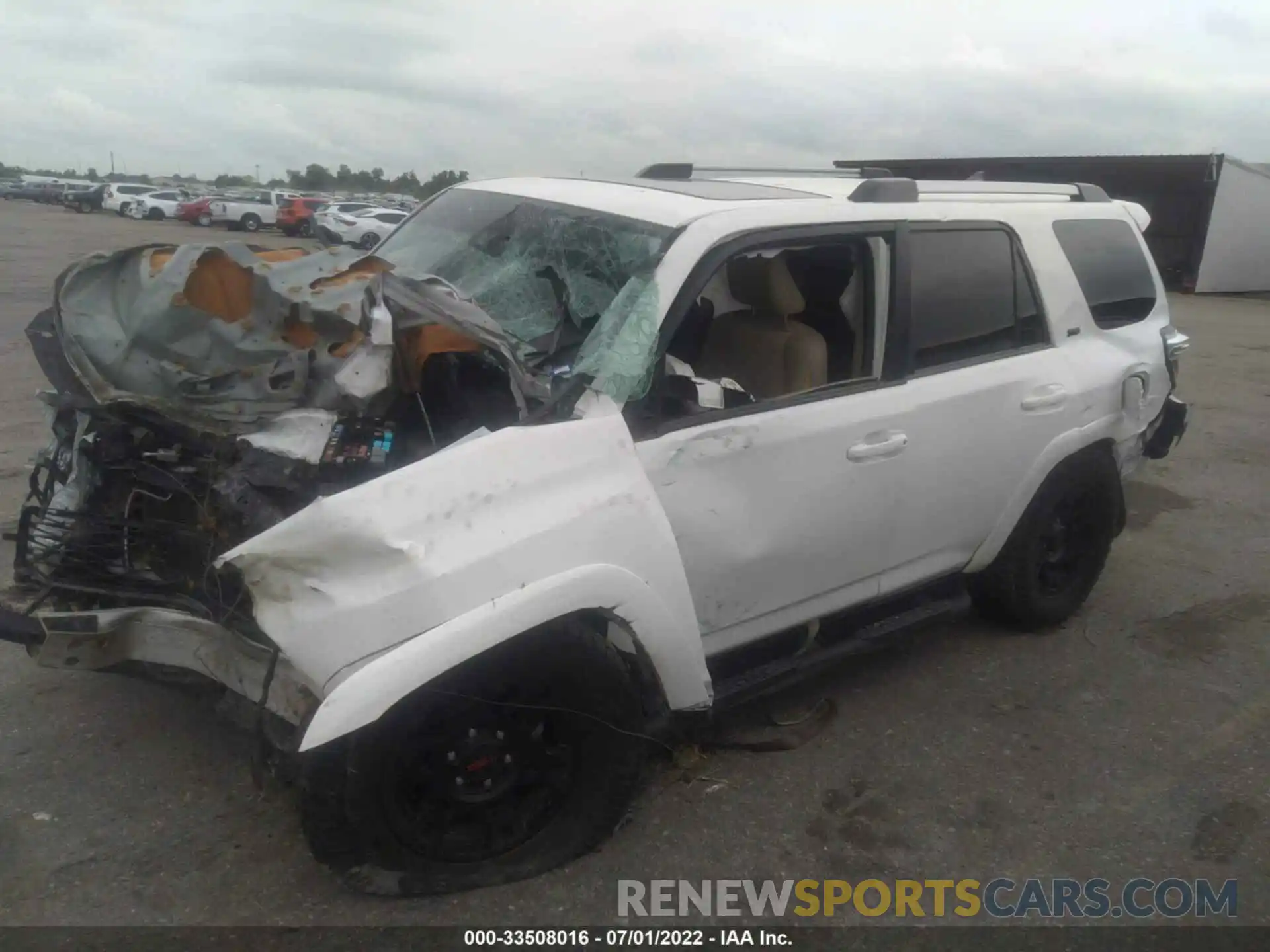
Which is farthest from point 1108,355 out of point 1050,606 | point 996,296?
point 1050,606

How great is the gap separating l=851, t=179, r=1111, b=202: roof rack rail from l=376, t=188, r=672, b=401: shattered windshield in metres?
0.86

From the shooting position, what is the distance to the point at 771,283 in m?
3.65

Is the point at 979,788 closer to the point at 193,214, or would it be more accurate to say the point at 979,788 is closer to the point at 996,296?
the point at 996,296

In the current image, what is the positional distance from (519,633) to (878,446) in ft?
4.77

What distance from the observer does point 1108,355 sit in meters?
4.26

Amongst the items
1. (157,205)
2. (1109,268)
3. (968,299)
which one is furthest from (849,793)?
(157,205)

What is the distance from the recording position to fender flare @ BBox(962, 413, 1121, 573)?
13.0 ft

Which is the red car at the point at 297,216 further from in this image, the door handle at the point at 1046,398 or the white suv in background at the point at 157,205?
the door handle at the point at 1046,398

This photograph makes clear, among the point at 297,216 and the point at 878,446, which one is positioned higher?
the point at 297,216

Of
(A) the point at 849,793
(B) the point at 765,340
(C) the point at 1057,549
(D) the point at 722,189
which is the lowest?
(A) the point at 849,793

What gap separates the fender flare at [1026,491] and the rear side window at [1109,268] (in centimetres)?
56

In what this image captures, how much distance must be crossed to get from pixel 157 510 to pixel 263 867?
40.8 inches

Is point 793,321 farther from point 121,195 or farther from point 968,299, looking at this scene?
point 121,195

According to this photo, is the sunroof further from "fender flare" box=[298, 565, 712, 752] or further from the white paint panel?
the white paint panel
